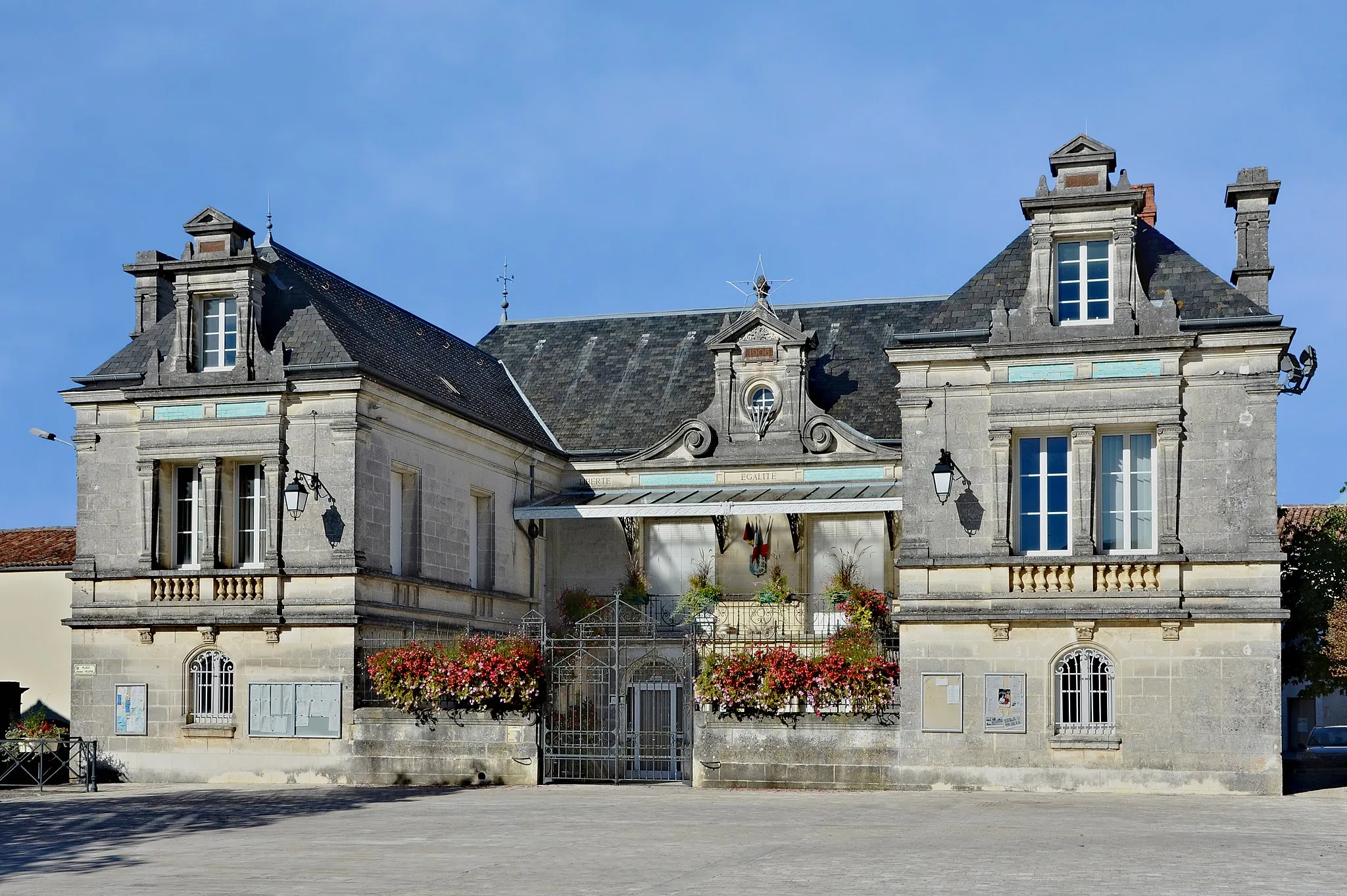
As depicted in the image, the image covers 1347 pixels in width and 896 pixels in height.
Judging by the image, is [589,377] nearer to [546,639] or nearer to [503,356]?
[503,356]

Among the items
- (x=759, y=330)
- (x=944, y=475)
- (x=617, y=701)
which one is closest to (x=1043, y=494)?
(x=944, y=475)

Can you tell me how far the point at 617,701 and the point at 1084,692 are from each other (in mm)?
6503

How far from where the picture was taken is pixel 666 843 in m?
14.8

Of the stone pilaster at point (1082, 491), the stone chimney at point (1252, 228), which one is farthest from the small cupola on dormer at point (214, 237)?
the stone chimney at point (1252, 228)

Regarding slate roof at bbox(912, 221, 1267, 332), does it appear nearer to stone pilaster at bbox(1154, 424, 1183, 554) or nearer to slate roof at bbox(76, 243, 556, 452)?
stone pilaster at bbox(1154, 424, 1183, 554)

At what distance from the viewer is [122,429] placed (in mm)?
24406

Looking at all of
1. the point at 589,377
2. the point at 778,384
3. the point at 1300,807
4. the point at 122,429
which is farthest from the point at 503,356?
the point at 1300,807

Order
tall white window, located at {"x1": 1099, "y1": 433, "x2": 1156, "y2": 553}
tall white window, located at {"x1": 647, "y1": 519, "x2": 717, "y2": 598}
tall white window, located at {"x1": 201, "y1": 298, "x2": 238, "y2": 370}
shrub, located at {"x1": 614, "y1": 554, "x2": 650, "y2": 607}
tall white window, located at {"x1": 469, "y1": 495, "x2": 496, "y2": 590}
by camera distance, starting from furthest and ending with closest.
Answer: tall white window, located at {"x1": 647, "y1": 519, "x2": 717, "y2": 598} < shrub, located at {"x1": 614, "y1": 554, "x2": 650, "y2": 607} < tall white window, located at {"x1": 469, "y1": 495, "x2": 496, "y2": 590} < tall white window, located at {"x1": 201, "y1": 298, "x2": 238, "y2": 370} < tall white window, located at {"x1": 1099, "y1": 433, "x2": 1156, "y2": 553}

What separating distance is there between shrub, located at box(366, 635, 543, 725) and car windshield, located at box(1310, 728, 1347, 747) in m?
22.4

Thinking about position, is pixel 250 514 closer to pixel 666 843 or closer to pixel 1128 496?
pixel 666 843

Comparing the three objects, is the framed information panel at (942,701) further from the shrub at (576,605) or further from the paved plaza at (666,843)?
the shrub at (576,605)

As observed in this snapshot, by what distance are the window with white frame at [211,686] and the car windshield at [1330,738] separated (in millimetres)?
25520

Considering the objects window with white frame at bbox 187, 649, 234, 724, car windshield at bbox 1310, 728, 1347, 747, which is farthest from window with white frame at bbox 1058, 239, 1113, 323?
car windshield at bbox 1310, 728, 1347, 747

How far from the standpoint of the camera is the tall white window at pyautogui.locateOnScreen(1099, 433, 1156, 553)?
21.6 m
